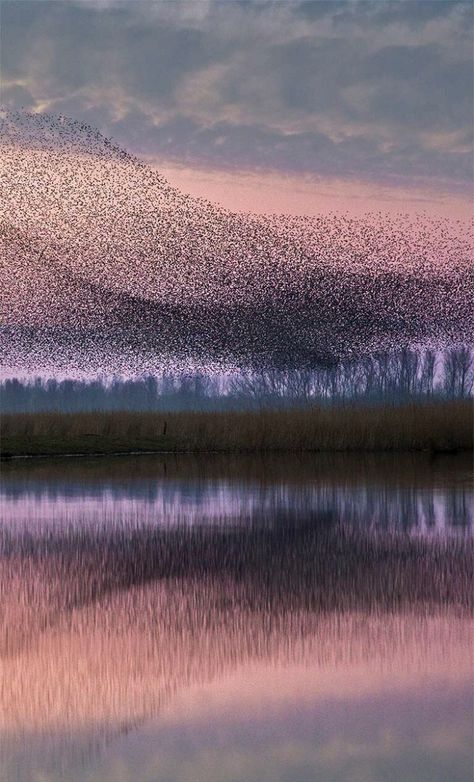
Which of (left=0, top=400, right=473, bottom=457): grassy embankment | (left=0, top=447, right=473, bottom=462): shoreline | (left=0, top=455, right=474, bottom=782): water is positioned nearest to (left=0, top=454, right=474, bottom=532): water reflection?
(left=0, top=455, right=474, bottom=782): water

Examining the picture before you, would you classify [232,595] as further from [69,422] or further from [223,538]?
[69,422]

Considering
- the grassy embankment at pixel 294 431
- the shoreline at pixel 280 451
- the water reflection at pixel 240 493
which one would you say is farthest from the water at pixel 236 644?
the grassy embankment at pixel 294 431

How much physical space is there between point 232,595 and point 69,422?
61.8 feet

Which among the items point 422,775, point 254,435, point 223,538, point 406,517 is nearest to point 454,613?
point 422,775

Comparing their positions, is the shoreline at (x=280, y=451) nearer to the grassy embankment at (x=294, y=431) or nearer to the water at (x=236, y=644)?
the grassy embankment at (x=294, y=431)

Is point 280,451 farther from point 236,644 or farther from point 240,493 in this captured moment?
point 236,644

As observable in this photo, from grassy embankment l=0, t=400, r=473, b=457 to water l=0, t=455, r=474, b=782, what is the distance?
13049 mm

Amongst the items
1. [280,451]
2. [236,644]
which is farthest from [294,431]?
[236,644]

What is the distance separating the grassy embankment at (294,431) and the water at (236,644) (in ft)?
42.8

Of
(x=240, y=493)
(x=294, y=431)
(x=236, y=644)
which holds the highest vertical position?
(x=294, y=431)

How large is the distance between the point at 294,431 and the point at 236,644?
1922 centimetres

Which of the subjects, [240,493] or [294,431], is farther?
[294,431]

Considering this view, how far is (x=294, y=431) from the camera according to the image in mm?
24750

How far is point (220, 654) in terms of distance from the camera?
538 cm
